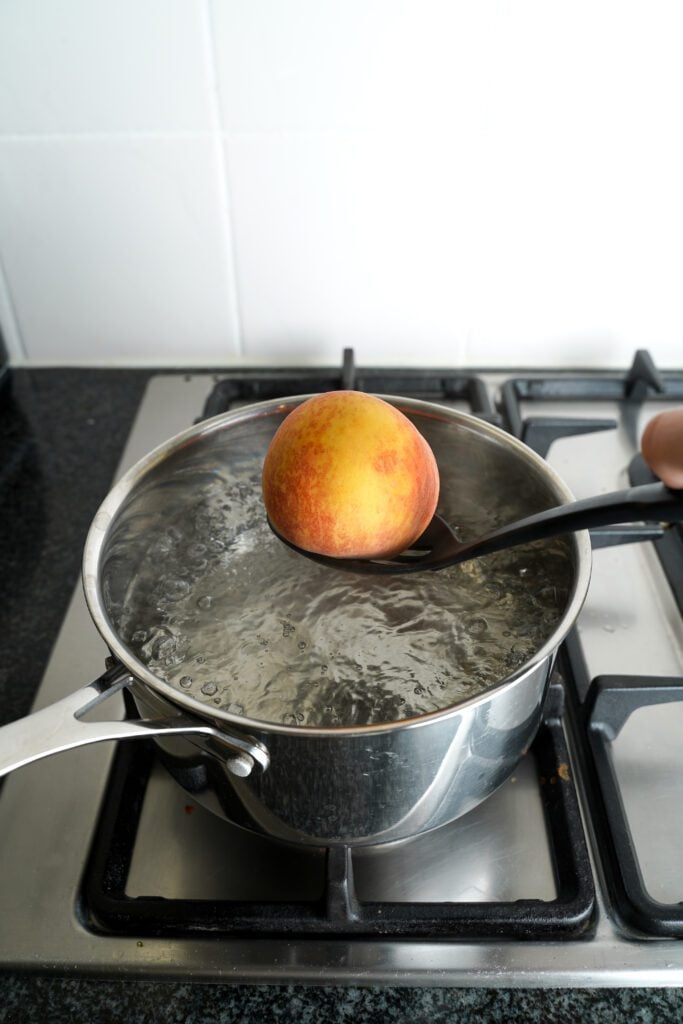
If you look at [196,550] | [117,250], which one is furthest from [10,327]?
[196,550]

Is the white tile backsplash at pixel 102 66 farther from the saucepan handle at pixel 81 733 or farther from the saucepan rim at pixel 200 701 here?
the saucepan handle at pixel 81 733

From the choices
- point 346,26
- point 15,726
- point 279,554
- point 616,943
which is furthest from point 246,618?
point 346,26

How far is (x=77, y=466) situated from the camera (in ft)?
2.43

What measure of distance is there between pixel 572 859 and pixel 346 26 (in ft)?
1.96

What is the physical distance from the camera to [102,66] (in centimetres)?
65

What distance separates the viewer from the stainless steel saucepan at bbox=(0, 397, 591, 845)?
353mm

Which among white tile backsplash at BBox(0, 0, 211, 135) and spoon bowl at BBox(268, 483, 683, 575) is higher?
white tile backsplash at BBox(0, 0, 211, 135)

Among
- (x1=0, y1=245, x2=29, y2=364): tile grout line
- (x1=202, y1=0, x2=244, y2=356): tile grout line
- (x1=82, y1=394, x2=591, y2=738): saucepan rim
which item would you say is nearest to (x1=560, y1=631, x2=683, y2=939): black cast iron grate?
(x1=82, y1=394, x2=591, y2=738): saucepan rim

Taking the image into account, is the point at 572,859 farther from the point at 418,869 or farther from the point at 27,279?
the point at 27,279

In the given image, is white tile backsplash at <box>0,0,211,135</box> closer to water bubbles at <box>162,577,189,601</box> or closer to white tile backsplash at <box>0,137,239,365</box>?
white tile backsplash at <box>0,137,239,365</box>

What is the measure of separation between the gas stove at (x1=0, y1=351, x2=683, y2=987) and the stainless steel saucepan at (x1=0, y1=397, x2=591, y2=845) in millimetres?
47

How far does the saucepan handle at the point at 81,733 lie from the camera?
349 mm

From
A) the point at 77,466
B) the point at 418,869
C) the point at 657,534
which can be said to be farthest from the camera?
the point at 77,466

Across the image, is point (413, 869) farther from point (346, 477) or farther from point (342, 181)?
point (342, 181)
